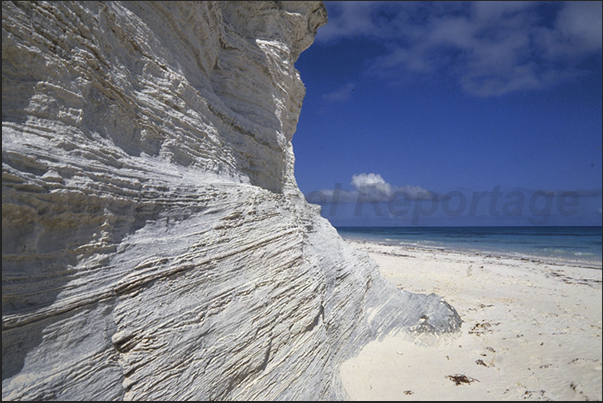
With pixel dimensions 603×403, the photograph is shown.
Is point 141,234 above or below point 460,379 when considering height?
above

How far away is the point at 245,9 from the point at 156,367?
7.47m

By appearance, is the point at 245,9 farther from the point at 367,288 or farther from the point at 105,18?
the point at 367,288

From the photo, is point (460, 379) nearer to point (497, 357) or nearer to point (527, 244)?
point (497, 357)

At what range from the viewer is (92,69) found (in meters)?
3.11

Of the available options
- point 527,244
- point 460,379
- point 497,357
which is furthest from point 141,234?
point 527,244

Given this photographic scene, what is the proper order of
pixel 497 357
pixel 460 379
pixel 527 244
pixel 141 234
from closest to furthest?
1. pixel 141 234
2. pixel 460 379
3. pixel 497 357
4. pixel 527 244

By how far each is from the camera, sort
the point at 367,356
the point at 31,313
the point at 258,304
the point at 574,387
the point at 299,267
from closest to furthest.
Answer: the point at 31,313 < the point at 258,304 < the point at 299,267 < the point at 574,387 < the point at 367,356

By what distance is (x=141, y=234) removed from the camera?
3.31m

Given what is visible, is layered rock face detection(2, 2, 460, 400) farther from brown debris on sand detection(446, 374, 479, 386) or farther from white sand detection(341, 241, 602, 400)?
brown debris on sand detection(446, 374, 479, 386)

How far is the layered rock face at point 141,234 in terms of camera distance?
2484 mm

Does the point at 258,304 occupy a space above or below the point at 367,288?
above

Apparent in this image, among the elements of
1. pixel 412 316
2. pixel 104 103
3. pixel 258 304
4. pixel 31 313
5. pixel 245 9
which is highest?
pixel 245 9

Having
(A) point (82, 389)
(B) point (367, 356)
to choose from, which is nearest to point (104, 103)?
(A) point (82, 389)

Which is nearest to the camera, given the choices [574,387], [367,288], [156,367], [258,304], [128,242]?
[156,367]
